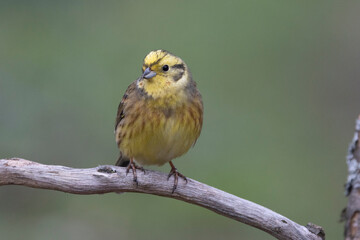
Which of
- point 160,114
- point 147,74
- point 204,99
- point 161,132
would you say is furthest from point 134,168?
point 204,99

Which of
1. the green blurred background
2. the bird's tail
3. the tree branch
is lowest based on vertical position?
the tree branch

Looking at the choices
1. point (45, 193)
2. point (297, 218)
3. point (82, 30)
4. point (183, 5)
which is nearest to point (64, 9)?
point (82, 30)

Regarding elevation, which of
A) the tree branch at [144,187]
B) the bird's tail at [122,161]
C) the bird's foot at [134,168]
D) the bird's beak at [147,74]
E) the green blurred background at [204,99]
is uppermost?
the green blurred background at [204,99]

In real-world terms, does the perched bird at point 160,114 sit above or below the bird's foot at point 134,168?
above

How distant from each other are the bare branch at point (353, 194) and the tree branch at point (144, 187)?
0.68 ft

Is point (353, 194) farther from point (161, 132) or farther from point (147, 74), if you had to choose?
point (147, 74)

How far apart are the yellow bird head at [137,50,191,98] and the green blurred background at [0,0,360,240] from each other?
7.04 ft

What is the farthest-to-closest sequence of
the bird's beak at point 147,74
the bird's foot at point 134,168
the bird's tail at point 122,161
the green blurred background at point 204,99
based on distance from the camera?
1. the green blurred background at point 204,99
2. the bird's tail at point 122,161
3. the bird's beak at point 147,74
4. the bird's foot at point 134,168

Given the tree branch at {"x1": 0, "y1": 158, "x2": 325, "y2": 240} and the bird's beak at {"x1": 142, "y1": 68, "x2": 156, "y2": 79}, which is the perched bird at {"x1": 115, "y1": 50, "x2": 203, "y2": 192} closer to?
the bird's beak at {"x1": 142, "y1": 68, "x2": 156, "y2": 79}

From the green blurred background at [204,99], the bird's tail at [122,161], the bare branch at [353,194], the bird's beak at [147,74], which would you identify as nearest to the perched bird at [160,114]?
the bird's beak at [147,74]

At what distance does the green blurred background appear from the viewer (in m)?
8.33

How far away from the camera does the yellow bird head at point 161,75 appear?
6.32 metres

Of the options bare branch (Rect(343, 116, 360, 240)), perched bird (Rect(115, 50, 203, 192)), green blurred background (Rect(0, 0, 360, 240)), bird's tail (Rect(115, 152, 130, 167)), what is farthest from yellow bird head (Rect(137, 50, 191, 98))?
green blurred background (Rect(0, 0, 360, 240))

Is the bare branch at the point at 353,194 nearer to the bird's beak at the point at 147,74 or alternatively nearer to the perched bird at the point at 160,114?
the perched bird at the point at 160,114
